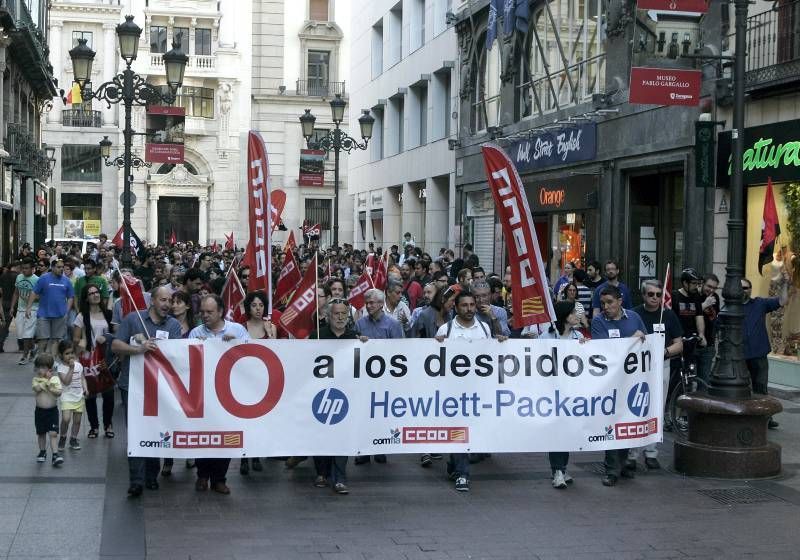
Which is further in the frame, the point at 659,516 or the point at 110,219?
the point at 110,219

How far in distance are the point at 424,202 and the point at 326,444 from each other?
93.5ft

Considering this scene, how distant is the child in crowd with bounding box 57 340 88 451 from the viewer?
35.4ft

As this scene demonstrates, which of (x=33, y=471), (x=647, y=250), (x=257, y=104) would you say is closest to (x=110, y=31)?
(x=257, y=104)

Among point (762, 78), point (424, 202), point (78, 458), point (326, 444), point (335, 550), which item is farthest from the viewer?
point (424, 202)

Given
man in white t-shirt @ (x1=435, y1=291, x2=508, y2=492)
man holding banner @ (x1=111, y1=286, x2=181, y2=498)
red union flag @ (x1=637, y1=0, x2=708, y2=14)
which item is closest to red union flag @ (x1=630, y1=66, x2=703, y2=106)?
red union flag @ (x1=637, y1=0, x2=708, y2=14)

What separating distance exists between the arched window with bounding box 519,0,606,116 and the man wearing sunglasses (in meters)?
11.6

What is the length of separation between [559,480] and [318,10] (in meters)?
55.4

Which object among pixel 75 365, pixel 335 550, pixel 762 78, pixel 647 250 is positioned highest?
pixel 762 78

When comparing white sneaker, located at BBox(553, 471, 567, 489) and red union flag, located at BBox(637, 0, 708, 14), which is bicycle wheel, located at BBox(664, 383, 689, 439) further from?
red union flag, located at BBox(637, 0, 708, 14)

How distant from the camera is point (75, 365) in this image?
35.7ft

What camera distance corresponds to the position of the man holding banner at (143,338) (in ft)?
29.8

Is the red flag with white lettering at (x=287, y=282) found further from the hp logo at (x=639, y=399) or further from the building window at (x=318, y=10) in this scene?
the building window at (x=318, y=10)

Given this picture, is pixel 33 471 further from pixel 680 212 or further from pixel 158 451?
pixel 680 212

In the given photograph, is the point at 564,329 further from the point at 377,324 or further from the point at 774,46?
the point at 774,46
